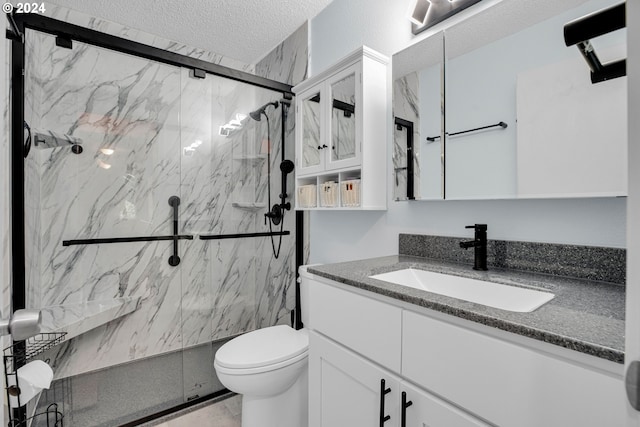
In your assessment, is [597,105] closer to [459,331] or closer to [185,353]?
[459,331]

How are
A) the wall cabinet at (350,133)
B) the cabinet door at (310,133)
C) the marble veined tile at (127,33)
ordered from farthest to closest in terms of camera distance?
the marble veined tile at (127,33) → the cabinet door at (310,133) → the wall cabinet at (350,133)

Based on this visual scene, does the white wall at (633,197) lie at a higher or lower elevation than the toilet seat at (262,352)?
higher

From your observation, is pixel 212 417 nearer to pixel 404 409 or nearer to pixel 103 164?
pixel 404 409

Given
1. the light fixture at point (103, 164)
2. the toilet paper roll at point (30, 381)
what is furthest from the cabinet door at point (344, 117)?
the toilet paper roll at point (30, 381)

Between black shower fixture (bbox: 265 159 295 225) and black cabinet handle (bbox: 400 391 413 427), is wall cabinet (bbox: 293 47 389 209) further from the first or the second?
black cabinet handle (bbox: 400 391 413 427)

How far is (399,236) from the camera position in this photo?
63.3 inches

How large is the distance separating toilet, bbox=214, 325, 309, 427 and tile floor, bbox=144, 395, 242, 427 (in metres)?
0.32

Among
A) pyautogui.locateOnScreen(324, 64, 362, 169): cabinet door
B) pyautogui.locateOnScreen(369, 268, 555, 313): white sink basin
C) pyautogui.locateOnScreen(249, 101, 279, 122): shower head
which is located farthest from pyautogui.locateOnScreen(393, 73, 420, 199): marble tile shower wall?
pyautogui.locateOnScreen(249, 101, 279, 122): shower head

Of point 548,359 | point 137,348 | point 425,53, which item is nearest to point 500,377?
point 548,359

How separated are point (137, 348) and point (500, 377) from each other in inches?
95.2

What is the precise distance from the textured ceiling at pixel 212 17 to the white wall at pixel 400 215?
237 millimetres

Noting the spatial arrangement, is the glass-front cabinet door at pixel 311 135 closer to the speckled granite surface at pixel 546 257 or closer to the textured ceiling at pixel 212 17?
the textured ceiling at pixel 212 17

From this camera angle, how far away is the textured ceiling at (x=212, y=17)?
2143mm

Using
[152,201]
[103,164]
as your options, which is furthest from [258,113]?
[103,164]
